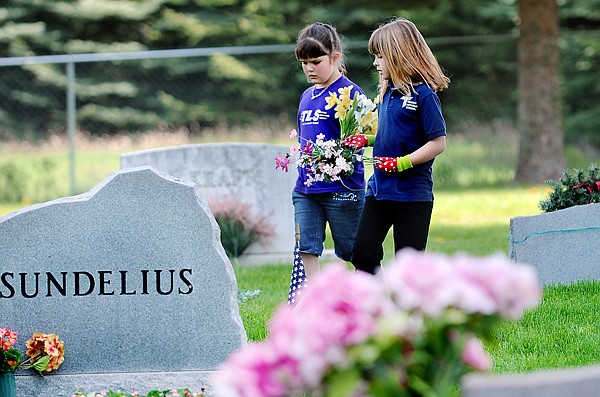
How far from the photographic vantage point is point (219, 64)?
23141 millimetres

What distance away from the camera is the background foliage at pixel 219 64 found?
22.3 meters

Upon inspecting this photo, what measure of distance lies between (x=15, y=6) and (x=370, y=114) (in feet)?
68.8

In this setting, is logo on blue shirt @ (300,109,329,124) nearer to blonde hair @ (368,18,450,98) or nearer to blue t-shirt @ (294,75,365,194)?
blue t-shirt @ (294,75,365,194)

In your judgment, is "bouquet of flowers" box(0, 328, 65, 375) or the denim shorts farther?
the denim shorts

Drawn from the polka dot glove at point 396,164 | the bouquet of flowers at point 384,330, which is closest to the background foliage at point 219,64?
the polka dot glove at point 396,164

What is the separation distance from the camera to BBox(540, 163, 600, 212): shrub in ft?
23.2

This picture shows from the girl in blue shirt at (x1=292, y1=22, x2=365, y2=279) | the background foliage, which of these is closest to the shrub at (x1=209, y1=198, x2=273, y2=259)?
the girl in blue shirt at (x1=292, y1=22, x2=365, y2=279)

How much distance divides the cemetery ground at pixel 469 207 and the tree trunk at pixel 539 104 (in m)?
0.52

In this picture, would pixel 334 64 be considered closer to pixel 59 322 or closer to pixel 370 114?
pixel 370 114

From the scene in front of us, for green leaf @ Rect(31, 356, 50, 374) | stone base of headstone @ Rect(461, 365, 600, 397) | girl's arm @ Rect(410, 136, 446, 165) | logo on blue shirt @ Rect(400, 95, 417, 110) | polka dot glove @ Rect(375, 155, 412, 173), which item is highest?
logo on blue shirt @ Rect(400, 95, 417, 110)

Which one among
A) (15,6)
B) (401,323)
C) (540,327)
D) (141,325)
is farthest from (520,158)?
(15,6)

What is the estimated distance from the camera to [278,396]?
2.32m

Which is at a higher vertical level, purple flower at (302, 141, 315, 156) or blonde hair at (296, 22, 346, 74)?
blonde hair at (296, 22, 346, 74)

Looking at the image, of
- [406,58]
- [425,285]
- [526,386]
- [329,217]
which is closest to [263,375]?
[425,285]
